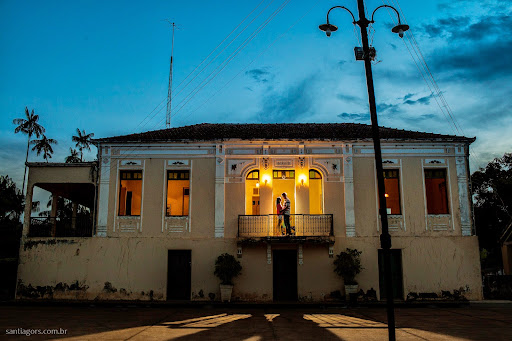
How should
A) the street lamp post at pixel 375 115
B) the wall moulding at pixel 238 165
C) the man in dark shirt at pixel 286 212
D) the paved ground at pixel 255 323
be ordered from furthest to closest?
the wall moulding at pixel 238 165 → the man in dark shirt at pixel 286 212 → the paved ground at pixel 255 323 → the street lamp post at pixel 375 115

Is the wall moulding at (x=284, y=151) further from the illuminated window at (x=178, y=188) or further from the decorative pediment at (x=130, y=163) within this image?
the decorative pediment at (x=130, y=163)

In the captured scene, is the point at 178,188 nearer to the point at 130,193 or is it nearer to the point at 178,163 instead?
the point at 178,163

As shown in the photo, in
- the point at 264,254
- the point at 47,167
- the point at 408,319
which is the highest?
the point at 47,167

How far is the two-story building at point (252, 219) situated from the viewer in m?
18.1

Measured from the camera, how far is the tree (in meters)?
35.2

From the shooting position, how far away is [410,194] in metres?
18.9

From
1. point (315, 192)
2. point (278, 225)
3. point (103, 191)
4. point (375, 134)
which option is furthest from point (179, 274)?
point (375, 134)

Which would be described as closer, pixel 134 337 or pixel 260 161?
pixel 134 337

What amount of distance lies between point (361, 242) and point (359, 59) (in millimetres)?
10756

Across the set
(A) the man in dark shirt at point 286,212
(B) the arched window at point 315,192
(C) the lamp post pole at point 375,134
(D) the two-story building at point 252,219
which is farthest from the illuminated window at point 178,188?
(C) the lamp post pole at point 375,134

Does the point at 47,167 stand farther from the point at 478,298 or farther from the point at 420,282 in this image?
the point at 478,298

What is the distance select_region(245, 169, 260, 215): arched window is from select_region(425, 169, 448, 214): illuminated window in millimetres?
7544

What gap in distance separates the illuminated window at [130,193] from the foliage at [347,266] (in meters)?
8.89

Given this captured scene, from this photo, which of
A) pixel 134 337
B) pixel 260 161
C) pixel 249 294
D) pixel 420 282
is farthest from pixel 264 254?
pixel 134 337
